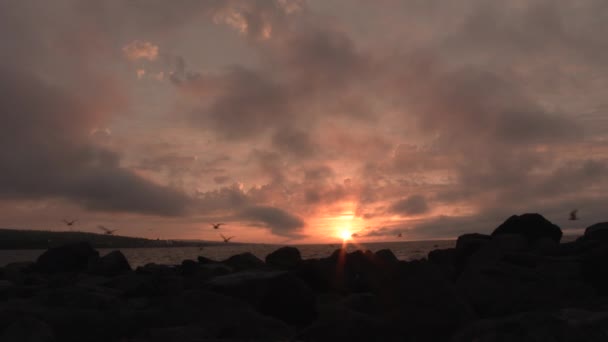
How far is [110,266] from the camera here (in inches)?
663

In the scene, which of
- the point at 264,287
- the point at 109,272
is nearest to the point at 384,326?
the point at 264,287

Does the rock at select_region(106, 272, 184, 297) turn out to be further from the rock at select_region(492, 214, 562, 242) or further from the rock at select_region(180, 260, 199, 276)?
the rock at select_region(492, 214, 562, 242)

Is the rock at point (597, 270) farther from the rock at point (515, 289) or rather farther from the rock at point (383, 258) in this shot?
the rock at point (383, 258)

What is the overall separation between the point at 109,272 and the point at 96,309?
9056mm

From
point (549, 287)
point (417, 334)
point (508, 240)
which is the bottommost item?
point (417, 334)

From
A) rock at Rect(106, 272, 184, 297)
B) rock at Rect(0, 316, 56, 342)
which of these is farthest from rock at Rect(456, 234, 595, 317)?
rock at Rect(0, 316, 56, 342)

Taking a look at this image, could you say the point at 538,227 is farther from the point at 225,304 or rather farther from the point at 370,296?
the point at 225,304

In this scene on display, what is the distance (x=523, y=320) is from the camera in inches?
206

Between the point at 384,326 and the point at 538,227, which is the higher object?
the point at 538,227

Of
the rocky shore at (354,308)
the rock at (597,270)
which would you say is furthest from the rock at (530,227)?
the rock at (597,270)

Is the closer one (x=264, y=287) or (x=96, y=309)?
(x=96, y=309)

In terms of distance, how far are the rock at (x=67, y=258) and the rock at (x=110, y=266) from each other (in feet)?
5.58

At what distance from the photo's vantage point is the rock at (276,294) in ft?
29.6

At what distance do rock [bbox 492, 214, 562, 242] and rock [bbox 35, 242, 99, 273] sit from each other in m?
13.4
